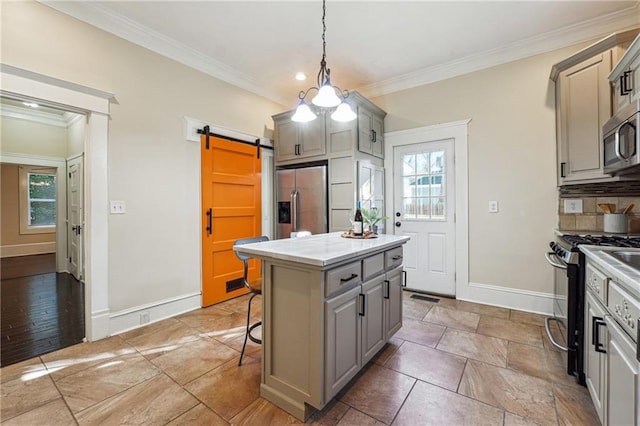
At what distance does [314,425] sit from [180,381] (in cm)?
101

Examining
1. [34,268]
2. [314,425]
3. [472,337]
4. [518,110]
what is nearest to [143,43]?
[314,425]

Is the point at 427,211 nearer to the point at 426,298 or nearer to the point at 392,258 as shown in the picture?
the point at 426,298

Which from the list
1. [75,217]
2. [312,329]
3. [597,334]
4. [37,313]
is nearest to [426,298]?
[597,334]

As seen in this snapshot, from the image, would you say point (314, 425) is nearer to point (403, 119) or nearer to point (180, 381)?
point (180, 381)

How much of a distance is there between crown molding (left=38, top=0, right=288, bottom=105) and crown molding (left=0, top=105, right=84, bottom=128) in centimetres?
236

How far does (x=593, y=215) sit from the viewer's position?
8.87 feet

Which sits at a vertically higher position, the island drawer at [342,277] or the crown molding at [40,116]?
the crown molding at [40,116]

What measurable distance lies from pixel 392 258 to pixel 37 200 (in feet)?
29.7

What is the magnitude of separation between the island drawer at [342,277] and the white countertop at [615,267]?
46.0 inches

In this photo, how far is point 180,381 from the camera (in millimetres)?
1872

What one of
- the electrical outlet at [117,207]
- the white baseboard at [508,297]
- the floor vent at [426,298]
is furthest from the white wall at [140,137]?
the white baseboard at [508,297]

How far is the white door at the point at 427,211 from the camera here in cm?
353

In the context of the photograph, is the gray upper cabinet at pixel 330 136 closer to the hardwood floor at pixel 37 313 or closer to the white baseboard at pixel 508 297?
the white baseboard at pixel 508 297

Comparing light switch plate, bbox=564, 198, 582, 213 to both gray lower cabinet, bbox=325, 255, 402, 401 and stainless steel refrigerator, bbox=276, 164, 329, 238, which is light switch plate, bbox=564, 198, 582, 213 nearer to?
gray lower cabinet, bbox=325, 255, 402, 401
